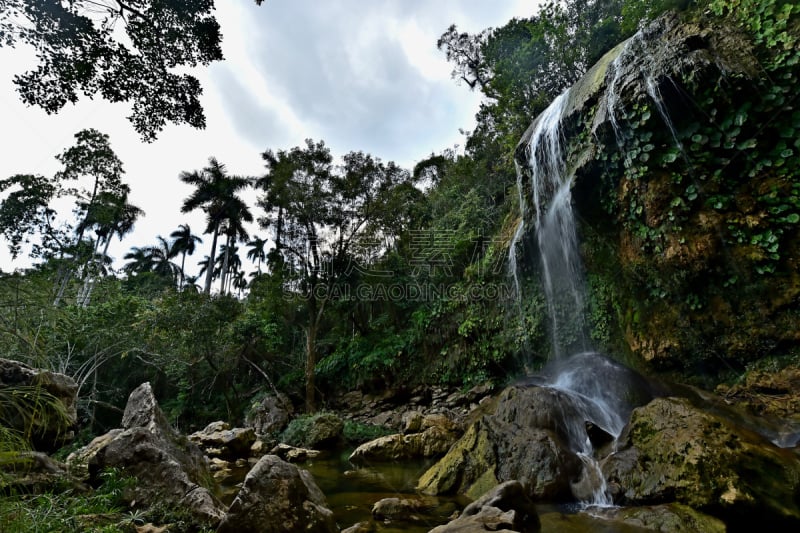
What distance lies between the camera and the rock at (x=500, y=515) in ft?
10.7

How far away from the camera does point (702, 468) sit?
357cm

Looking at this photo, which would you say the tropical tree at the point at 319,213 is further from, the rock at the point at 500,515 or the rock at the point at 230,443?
the rock at the point at 500,515

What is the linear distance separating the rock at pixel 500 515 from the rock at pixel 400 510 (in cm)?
83

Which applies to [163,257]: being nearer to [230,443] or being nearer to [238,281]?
[238,281]

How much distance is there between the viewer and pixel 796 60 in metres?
5.58

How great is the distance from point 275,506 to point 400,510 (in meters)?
1.79

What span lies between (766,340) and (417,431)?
6.60m


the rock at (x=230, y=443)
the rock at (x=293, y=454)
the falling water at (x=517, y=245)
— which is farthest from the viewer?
the falling water at (x=517, y=245)

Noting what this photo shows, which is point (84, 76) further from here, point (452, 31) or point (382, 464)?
point (452, 31)

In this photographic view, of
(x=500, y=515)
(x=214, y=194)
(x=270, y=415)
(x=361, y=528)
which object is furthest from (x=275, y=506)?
(x=214, y=194)

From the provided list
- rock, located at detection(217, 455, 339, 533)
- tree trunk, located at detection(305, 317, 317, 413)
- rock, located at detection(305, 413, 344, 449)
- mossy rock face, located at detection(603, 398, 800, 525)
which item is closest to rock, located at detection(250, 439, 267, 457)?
rock, located at detection(305, 413, 344, 449)

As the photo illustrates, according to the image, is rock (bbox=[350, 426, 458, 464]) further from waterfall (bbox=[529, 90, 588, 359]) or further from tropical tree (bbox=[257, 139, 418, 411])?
tropical tree (bbox=[257, 139, 418, 411])

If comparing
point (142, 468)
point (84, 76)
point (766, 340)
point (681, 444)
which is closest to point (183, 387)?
point (142, 468)

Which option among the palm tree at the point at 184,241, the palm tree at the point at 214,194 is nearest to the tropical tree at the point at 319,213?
the palm tree at the point at 214,194
